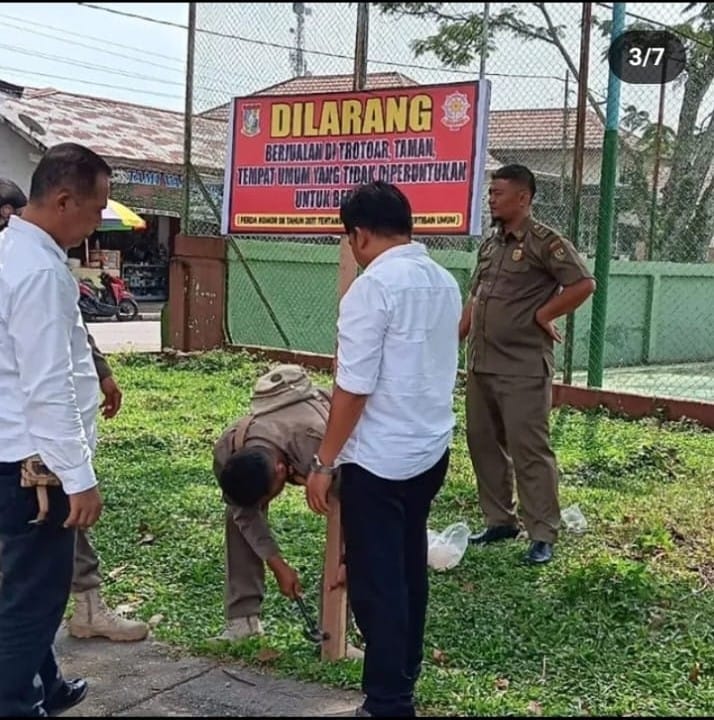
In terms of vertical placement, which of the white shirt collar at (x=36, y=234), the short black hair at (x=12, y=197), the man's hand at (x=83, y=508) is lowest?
the man's hand at (x=83, y=508)

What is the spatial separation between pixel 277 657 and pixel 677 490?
3304 millimetres

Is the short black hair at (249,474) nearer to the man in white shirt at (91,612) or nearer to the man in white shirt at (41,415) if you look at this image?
the man in white shirt at (41,415)

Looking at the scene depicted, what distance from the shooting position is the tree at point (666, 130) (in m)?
8.78

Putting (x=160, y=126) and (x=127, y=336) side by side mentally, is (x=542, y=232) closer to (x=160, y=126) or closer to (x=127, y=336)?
(x=127, y=336)

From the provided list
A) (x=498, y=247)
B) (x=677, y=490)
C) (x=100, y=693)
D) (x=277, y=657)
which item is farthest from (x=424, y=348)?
(x=677, y=490)

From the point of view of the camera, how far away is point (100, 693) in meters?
3.25

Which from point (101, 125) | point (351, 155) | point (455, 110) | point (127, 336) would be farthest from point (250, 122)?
point (101, 125)

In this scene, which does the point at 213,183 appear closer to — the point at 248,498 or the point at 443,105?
the point at 443,105

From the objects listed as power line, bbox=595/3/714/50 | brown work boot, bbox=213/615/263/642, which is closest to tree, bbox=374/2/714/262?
power line, bbox=595/3/714/50

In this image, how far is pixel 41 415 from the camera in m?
2.59

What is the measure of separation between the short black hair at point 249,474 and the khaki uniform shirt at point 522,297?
1.83 metres

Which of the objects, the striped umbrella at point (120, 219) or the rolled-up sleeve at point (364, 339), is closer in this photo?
the rolled-up sleeve at point (364, 339)

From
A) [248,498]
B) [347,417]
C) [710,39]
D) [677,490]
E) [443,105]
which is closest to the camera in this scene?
[347,417]

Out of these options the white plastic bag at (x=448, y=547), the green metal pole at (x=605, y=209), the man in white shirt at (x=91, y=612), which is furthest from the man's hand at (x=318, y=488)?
the green metal pole at (x=605, y=209)
